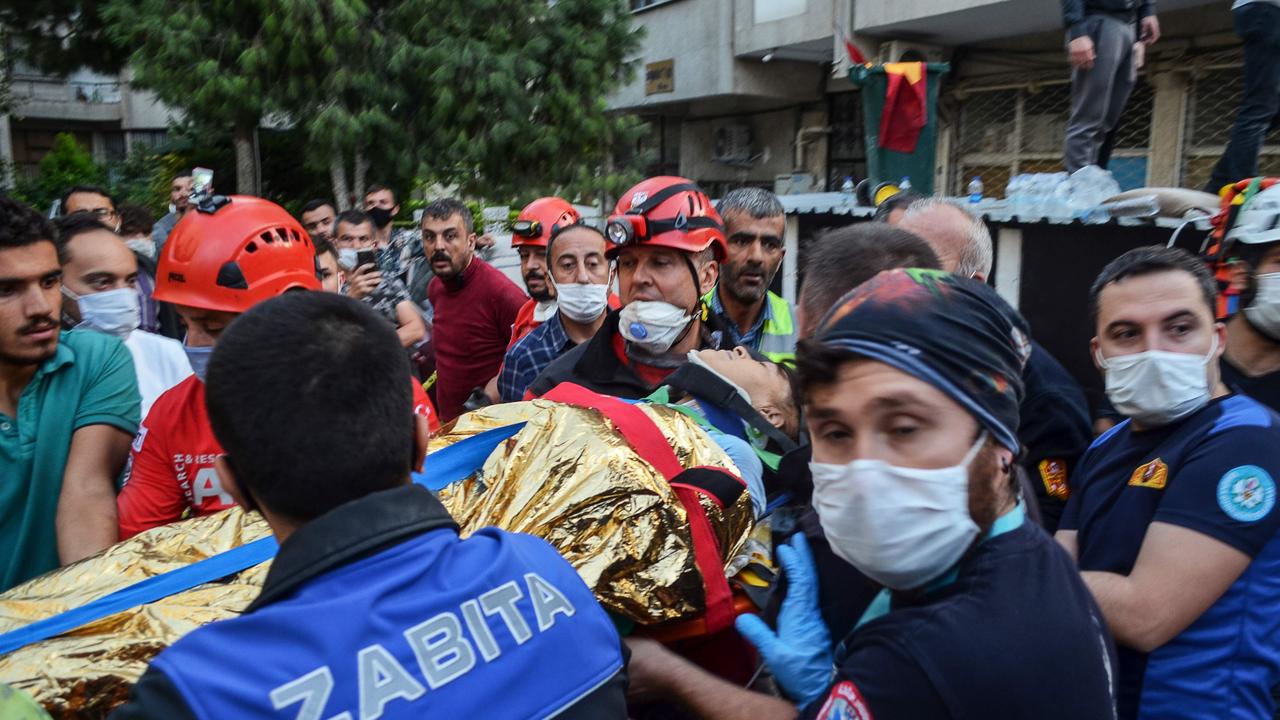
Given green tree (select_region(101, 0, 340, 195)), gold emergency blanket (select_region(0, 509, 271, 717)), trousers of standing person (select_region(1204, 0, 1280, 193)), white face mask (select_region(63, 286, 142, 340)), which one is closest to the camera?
gold emergency blanket (select_region(0, 509, 271, 717))

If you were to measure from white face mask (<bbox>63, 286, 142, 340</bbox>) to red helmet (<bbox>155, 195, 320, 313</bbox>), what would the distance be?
0.94m

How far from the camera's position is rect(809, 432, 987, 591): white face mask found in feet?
4.21

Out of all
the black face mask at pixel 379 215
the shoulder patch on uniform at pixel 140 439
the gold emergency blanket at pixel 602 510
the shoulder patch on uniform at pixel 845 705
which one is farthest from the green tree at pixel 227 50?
the shoulder patch on uniform at pixel 845 705

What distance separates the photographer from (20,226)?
7.68 feet

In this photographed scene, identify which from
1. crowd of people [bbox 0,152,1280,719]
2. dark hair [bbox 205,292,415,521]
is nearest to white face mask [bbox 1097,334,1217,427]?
crowd of people [bbox 0,152,1280,719]

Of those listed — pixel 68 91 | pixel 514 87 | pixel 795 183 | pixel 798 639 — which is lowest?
pixel 798 639

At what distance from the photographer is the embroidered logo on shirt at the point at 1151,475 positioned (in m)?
1.99

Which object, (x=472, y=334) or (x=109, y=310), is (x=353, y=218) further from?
(x=109, y=310)

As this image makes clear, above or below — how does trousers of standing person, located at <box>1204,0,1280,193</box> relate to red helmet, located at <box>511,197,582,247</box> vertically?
above

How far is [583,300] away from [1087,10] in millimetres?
3820

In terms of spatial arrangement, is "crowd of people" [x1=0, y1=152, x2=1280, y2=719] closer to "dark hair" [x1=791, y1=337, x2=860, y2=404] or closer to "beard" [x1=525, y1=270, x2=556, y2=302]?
"dark hair" [x1=791, y1=337, x2=860, y2=404]

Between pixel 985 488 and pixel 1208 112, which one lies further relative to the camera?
pixel 1208 112

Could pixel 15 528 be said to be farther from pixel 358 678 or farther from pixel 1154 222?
pixel 1154 222

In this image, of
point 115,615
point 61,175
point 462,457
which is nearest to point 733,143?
point 61,175
